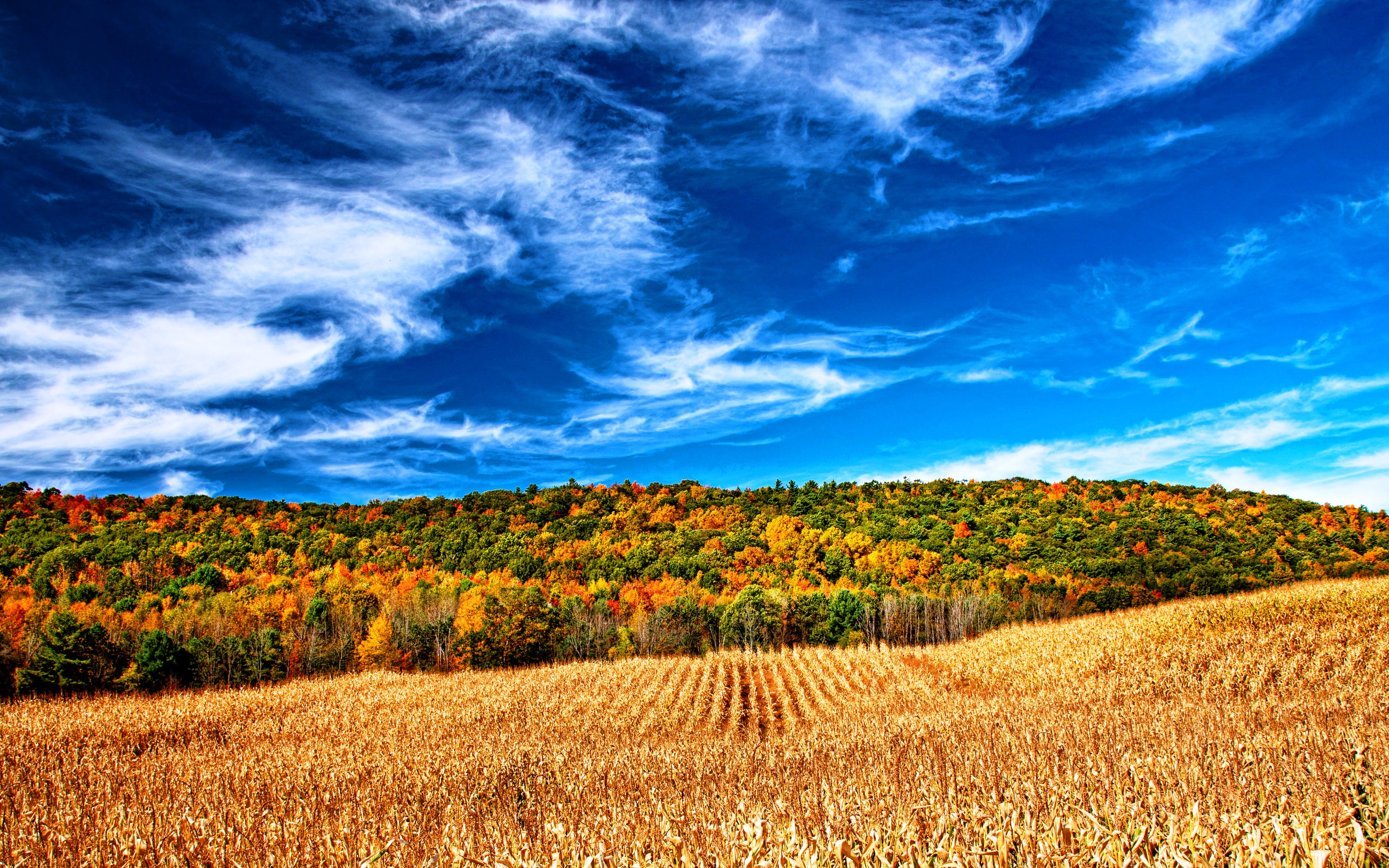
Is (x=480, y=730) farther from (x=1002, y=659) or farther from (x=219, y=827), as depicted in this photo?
(x=1002, y=659)

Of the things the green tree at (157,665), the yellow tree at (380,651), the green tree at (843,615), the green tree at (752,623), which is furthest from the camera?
the green tree at (843,615)

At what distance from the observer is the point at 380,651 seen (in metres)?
57.0

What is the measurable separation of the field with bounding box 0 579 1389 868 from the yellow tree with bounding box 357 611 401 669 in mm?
28753

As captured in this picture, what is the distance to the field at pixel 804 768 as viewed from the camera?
14.7ft

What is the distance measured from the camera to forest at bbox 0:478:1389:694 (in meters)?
56.4

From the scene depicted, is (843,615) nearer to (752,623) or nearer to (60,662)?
(752,623)

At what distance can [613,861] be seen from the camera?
14.2 feet

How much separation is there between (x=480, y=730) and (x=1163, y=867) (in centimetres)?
1911

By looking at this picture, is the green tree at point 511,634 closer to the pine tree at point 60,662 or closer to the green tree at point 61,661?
the green tree at point 61,661

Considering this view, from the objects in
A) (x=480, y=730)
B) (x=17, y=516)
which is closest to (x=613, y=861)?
(x=480, y=730)

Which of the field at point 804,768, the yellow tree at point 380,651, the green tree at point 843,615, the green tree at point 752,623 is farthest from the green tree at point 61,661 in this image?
the green tree at point 843,615

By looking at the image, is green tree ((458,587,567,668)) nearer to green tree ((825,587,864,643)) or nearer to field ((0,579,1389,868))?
green tree ((825,587,864,643))

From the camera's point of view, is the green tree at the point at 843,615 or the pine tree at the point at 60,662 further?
the green tree at the point at 843,615

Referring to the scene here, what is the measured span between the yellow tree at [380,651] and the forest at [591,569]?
161 millimetres
